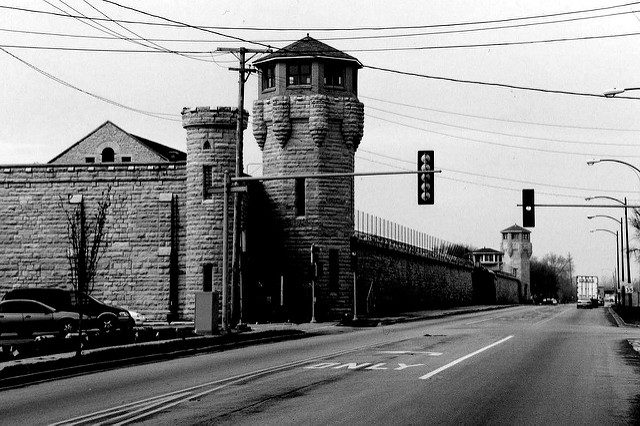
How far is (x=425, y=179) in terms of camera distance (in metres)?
30.1

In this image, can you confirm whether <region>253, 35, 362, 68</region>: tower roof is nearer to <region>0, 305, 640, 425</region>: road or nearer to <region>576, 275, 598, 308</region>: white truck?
<region>0, 305, 640, 425</region>: road

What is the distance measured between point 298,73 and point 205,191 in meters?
9.85

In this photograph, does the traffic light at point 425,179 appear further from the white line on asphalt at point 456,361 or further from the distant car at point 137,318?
the distant car at point 137,318

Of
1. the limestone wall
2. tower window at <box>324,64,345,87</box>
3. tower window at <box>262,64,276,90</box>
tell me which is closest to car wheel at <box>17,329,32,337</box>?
the limestone wall

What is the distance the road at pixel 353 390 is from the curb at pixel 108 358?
2.04ft

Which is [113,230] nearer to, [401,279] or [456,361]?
[401,279]

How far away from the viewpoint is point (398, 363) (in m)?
21.9

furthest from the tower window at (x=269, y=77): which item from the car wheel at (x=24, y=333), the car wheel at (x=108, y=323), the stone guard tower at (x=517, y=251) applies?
the stone guard tower at (x=517, y=251)

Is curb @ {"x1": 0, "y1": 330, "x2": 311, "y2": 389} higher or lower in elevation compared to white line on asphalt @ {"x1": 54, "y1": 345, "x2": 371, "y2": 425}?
higher

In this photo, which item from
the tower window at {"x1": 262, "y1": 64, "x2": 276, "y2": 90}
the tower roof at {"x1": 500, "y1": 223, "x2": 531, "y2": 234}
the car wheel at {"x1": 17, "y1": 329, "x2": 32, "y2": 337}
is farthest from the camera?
the tower roof at {"x1": 500, "y1": 223, "x2": 531, "y2": 234}

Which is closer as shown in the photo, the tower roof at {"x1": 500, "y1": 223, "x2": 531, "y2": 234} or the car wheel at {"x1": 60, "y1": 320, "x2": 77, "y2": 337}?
the car wheel at {"x1": 60, "y1": 320, "x2": 77, "y2": 337}

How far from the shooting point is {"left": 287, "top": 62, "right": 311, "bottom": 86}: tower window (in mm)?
53219

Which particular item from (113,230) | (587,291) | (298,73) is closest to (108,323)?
(113,230)

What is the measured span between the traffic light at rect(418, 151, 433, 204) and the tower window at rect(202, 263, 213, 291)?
64.4ft
